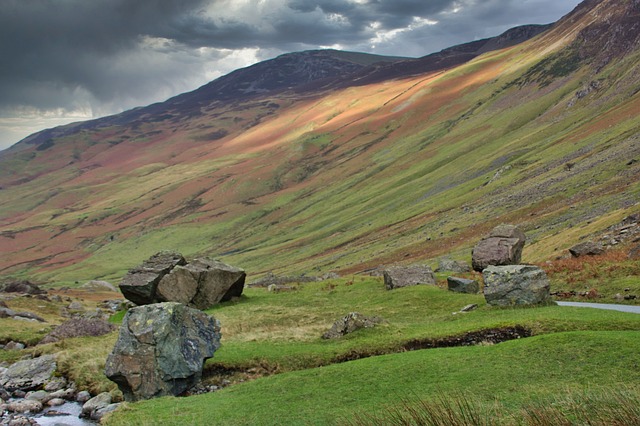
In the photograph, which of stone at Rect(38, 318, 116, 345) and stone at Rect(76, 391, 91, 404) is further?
stone at Rect(38, 318, 116, 345)

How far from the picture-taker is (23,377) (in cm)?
3184

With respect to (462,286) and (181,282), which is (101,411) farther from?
(462,286)

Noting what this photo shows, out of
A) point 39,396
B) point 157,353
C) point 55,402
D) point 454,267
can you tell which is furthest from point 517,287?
point 39,396

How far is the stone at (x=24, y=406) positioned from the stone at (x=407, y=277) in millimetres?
30203

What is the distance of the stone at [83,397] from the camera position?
93.9ft

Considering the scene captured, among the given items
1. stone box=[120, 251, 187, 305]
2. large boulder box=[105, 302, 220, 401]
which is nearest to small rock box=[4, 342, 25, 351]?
stone box=[120, 251, 187, 305]

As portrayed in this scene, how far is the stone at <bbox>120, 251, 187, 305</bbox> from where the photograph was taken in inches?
1823

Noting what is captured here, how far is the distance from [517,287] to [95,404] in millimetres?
27114

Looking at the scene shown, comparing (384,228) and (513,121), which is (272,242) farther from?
(513,121)

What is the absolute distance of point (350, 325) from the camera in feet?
104

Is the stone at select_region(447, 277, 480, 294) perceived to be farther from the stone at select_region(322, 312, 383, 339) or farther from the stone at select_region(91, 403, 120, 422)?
the stone at select_region(91, 403, 120, 422)

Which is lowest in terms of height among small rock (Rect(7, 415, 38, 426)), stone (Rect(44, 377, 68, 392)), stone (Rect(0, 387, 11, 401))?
stone (Rect(44, 377, 68, 392))

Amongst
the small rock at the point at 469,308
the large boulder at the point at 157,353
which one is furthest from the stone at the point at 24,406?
the small rock at the point at 469,308

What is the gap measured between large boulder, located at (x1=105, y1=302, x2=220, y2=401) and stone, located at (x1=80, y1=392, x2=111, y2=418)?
1.79 meters
